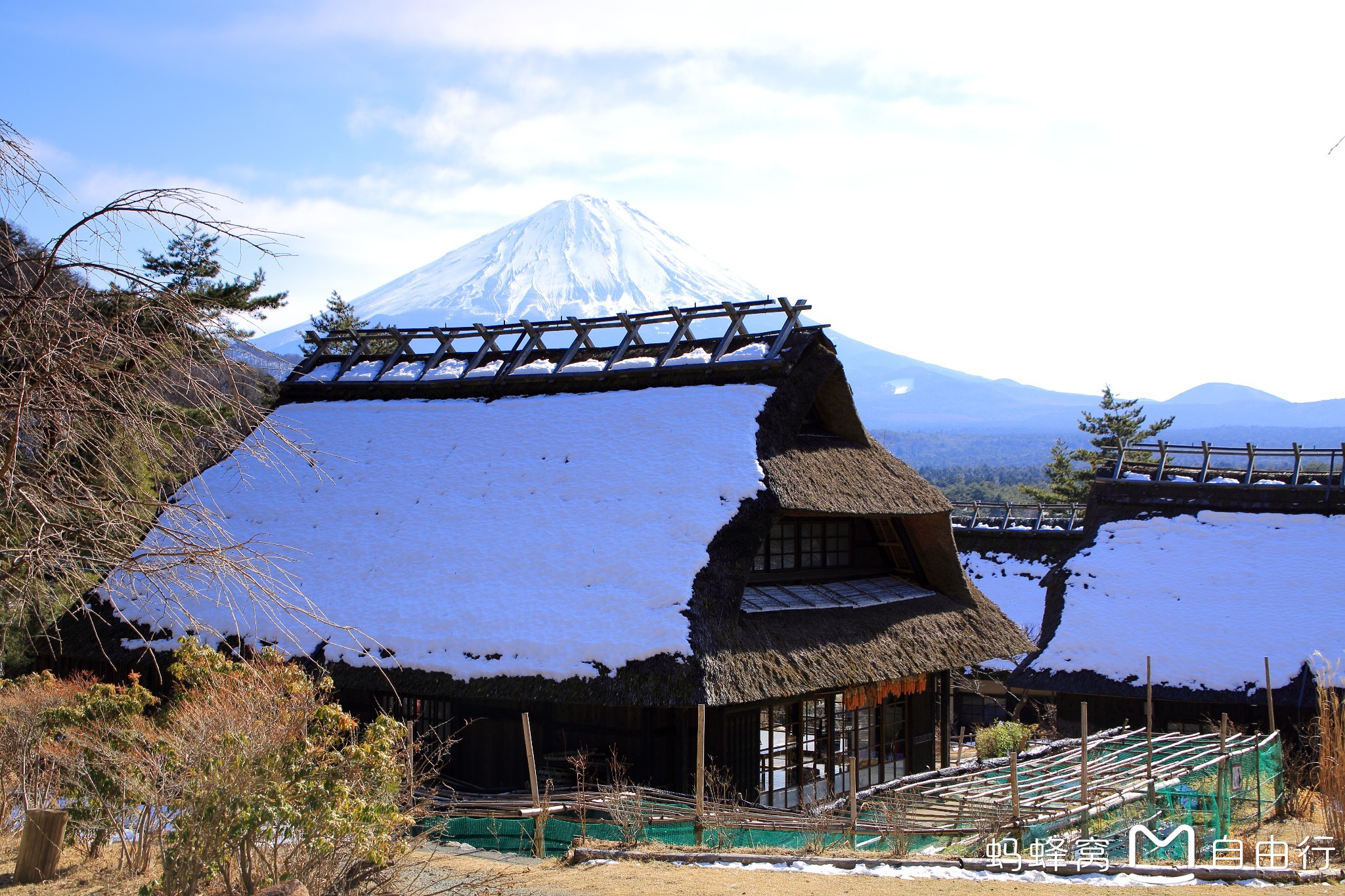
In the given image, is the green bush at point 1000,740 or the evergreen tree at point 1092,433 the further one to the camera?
the evergreen tree at point 1092,433

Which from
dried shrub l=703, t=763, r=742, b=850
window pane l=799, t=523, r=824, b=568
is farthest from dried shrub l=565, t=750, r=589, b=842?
window pane l=799, t=523, r=824, b=568

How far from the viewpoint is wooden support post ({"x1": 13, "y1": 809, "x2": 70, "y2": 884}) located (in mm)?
8609

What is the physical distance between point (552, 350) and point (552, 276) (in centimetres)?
13086

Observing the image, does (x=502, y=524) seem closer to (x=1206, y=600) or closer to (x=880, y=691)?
(x=880, y=691)

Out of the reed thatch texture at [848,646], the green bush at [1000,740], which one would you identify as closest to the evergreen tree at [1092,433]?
the green bush at [1000,740]

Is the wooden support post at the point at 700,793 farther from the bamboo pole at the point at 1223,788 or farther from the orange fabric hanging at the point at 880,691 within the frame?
the bamboo pole at the point at 1223,788

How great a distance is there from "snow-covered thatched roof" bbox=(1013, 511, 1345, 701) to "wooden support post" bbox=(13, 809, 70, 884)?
57.1 feet

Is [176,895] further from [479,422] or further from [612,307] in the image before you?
[612,307]

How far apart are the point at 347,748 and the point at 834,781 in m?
9.82

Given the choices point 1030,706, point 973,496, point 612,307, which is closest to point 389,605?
point 1030,706

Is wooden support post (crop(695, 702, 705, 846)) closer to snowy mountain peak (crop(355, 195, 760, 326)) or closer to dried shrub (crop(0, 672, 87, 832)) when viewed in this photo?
dried shrub (crop(0, 672, 87, 832))

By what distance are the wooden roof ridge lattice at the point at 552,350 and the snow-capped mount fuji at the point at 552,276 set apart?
11749 cm

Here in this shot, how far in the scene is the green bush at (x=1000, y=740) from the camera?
68.0 ft

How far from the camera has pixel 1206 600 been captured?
21516mm
